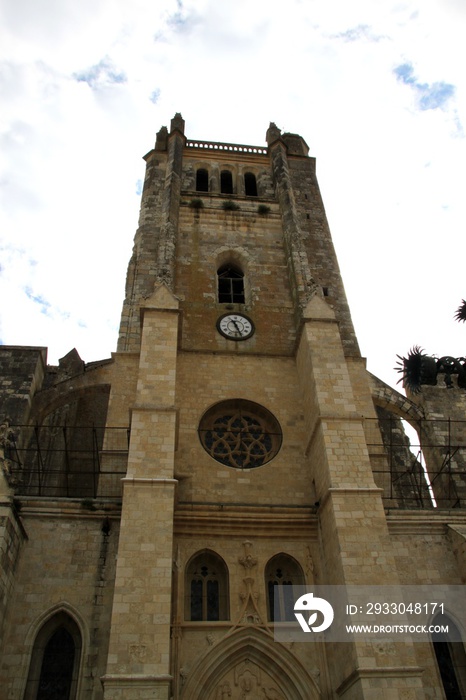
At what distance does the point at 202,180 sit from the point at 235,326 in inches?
319

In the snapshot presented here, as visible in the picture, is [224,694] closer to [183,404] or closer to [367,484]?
[367,484]

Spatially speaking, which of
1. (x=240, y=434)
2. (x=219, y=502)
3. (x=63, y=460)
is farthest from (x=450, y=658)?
(x=63, y=460)

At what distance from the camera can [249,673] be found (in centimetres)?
980

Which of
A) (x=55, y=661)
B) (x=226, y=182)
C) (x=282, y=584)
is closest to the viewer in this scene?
(x=55, y=661)

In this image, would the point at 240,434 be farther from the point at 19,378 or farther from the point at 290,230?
the point at 290,230

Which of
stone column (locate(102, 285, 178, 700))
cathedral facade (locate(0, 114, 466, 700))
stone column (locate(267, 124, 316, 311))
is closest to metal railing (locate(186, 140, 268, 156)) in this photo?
stone column (locate(267, 124, 316, 311))

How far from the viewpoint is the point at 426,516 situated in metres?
11.4

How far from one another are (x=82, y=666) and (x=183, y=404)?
230 inches

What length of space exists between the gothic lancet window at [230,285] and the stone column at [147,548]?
440 centimetres

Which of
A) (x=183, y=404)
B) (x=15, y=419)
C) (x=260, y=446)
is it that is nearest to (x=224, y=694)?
(x=260, y=446)

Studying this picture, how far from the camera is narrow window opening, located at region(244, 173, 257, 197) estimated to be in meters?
20.8

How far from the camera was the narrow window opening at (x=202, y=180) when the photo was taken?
67.8 ft

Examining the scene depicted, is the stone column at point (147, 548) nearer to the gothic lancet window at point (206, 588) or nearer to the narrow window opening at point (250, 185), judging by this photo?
the gothic lancet window at point (206, 588)

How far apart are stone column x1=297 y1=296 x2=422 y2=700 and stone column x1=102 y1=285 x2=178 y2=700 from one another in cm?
292
